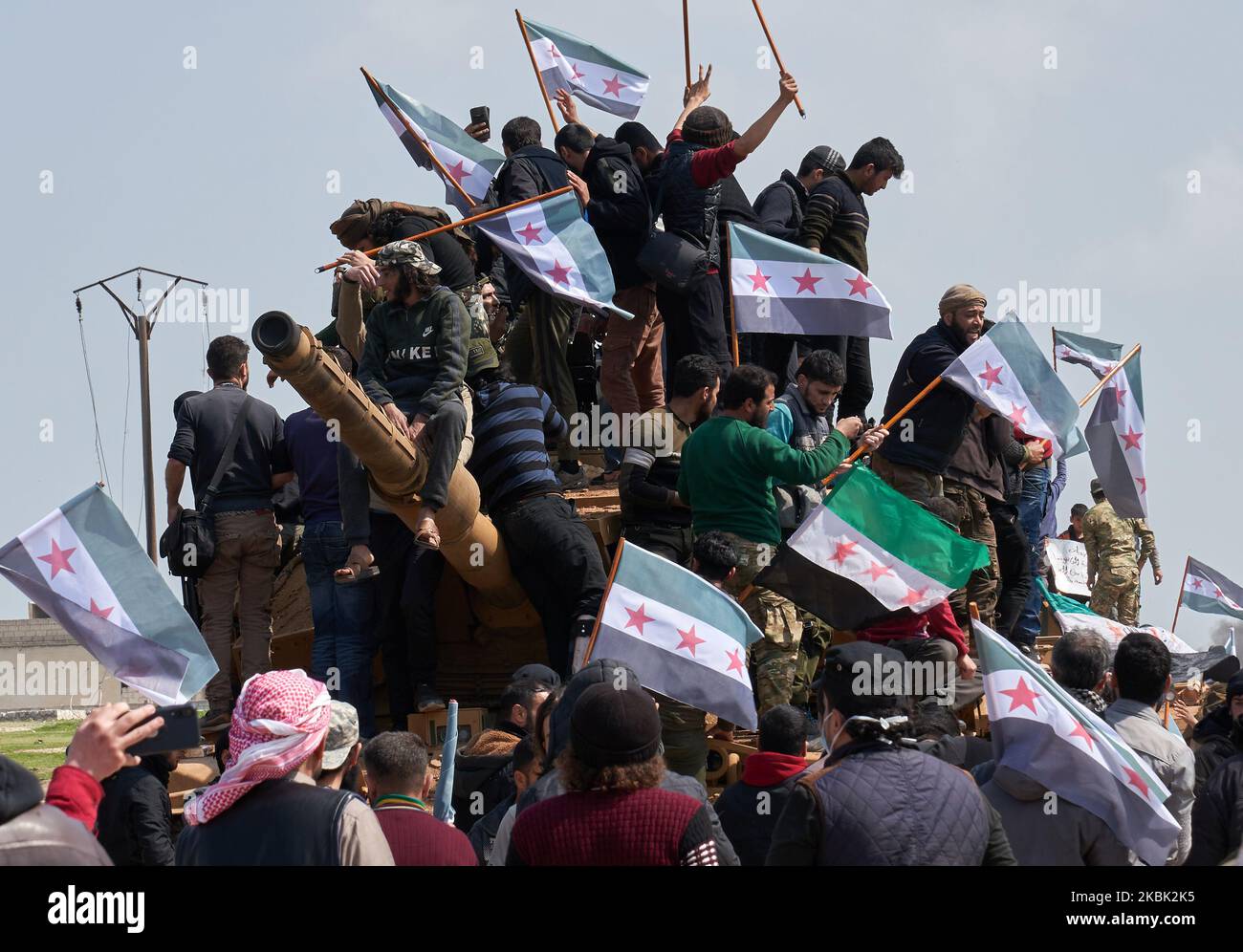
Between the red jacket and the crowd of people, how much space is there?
27 mm

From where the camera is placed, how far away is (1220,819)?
21.9 feet

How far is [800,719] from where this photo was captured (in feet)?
22.6

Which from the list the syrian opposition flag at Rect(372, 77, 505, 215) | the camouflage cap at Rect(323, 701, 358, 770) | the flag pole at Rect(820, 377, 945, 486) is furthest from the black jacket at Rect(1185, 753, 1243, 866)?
the syrian opposition flag at Rect(372, 77, 505, 215)

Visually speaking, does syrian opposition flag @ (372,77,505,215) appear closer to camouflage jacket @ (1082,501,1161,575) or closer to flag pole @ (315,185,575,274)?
flag pole @ (315,185,575,274)

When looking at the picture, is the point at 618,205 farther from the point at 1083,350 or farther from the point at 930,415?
the point at 1083,350

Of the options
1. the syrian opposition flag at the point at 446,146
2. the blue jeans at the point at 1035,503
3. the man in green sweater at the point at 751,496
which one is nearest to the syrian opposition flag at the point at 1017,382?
the man in green sweater at the point at 751,496

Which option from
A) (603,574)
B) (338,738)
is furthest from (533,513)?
(338,738)

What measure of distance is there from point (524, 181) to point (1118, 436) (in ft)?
15.5

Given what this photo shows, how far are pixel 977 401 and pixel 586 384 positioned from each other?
3.75m

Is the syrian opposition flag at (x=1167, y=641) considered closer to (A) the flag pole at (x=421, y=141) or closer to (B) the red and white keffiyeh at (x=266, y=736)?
(A) the flag pole at (x=421, y=141)

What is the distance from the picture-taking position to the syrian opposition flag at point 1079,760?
6.52 meters

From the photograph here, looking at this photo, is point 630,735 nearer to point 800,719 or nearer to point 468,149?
point 800,719
